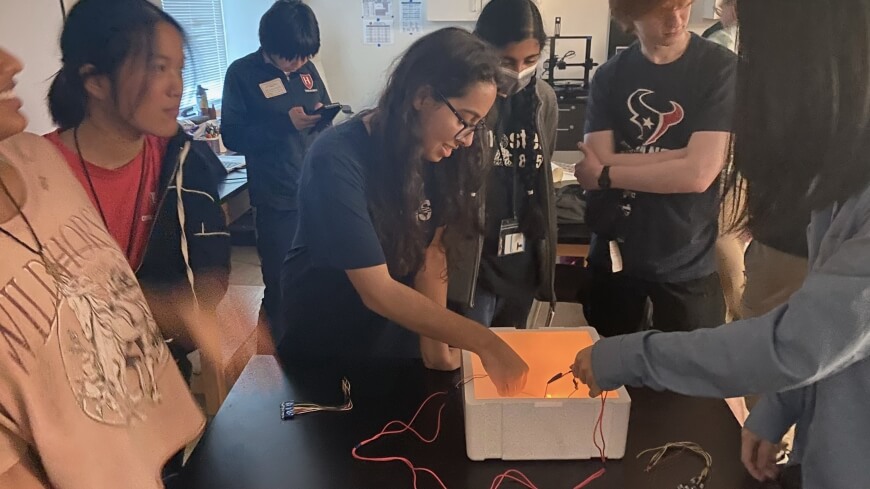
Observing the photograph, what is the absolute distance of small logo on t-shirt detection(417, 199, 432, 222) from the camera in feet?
4.44

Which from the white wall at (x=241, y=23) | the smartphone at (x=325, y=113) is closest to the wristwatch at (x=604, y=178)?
the smartphone at (x=325, y=113)

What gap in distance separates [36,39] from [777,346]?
3.61 feet

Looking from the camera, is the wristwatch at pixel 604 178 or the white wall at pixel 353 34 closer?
the wristwatch at pixel 604 178

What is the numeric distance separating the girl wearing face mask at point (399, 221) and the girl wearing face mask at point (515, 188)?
0.44 feet

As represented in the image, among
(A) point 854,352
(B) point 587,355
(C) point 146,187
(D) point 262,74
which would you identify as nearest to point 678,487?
(B) point 587,355

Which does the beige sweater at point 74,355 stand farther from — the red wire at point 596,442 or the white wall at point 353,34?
the white wall at point 353,34

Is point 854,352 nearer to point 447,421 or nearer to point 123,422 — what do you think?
point 447,421

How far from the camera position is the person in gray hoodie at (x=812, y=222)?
27.2 inches

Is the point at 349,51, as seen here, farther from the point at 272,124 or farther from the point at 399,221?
the point at 399,221

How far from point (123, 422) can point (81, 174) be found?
16.1 inches

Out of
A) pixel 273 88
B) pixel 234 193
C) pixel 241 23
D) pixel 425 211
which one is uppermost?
pixel 241 23

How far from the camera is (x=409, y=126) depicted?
1.23 meters

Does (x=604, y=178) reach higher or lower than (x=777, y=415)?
higher

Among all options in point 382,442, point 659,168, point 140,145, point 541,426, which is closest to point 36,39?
point 140,145
